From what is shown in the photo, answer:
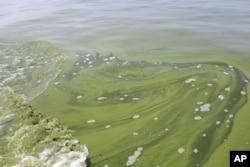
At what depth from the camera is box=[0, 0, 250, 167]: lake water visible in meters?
3.92

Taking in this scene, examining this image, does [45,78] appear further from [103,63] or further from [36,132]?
[36,132]

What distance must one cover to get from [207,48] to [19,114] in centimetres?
486

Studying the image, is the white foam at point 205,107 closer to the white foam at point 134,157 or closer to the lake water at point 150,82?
the lake water at point 150,82

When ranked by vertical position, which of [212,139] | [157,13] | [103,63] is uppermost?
[157,13]

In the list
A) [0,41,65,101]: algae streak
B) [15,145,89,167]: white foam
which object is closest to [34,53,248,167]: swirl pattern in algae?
[15,145,89,167]: white foam

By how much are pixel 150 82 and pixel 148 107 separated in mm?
955

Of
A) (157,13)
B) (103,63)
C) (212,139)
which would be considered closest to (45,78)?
(103,63)

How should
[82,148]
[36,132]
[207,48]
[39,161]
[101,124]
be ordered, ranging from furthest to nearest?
[207,48] < [101,124] < [36,132] < [82,148] < [39,161]

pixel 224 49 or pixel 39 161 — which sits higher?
pixel 224 49

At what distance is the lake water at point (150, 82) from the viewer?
3924 millimetres

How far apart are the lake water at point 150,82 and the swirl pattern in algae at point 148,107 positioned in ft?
0.05

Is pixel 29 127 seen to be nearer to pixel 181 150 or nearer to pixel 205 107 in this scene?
pixel 181 150

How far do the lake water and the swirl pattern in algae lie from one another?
0.02m

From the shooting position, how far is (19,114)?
4688mm
